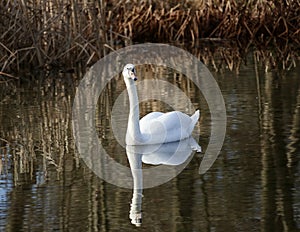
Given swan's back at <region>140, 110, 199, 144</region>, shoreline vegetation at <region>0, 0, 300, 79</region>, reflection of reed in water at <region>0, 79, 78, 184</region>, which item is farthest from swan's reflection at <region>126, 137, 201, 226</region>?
shoreline vegetation at <region>0, 0, 300, 79</region>

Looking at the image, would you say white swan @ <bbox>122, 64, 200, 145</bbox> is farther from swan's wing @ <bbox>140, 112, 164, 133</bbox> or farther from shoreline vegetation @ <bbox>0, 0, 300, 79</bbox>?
shoreline vegetation @ <bbox>0, 0, 300, 79</bbox>

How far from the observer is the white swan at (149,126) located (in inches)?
327

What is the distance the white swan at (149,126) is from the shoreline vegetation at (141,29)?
5663 mm

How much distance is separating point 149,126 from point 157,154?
1.59 ft

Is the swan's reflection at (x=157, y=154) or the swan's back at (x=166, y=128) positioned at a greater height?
the swan's back at (x=166, y=128)

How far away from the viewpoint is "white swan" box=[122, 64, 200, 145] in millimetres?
8312

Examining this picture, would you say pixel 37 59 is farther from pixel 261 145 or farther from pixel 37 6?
pixel 261 145

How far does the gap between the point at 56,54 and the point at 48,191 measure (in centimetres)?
871

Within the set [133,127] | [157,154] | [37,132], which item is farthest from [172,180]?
[37,132]

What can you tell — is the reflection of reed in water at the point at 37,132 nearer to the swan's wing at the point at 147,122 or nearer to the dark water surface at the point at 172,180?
the dark water surface at the point at 172,180

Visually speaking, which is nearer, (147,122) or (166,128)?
(166,128)

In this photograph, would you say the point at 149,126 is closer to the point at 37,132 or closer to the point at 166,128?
the point at 166,128

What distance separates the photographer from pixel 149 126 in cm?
849

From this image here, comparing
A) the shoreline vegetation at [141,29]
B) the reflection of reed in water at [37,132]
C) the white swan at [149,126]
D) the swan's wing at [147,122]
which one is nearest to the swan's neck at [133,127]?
the white swan at [149,126]
